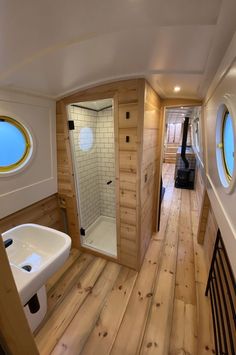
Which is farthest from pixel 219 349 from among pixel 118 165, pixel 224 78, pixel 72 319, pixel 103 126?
pixel 103 126

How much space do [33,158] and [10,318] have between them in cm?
141

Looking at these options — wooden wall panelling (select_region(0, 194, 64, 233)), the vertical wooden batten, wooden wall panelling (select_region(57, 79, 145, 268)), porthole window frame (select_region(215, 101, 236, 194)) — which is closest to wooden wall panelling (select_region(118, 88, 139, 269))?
wooden wall panelling (select_region(57, 79, 145, 268))

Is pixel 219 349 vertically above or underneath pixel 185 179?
underneath

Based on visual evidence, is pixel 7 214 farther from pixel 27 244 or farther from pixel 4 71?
pixel 4 71

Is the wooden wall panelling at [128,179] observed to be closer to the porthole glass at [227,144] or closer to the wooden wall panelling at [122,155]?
the wooden wall panelling at [122,155]

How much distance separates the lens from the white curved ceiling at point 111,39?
623 millimetres

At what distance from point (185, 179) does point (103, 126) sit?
3147 mm

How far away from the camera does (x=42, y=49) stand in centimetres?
87

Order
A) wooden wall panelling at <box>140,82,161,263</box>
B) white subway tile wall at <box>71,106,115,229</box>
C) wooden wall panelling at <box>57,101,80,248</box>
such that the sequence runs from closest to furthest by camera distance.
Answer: wooden wall panelling at <box>140,82,161,263</box>, wooden wall panelling at <box>57,101,80,248</box>, white subway tile wall at <box>71,106,115,229</box>

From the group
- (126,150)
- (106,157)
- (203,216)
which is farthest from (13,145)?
(203,216)

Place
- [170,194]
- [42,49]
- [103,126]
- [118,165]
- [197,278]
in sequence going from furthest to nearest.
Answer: [170,194] < [103,126] < [197,278] < [118,165] < [42,49]

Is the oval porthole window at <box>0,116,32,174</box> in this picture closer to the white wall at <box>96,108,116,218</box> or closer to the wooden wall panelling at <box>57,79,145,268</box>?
the wooden wall panelling at <box>57,79,145,268</box>

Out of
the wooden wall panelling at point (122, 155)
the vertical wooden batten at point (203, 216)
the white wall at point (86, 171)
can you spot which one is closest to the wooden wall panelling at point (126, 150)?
the wooden wall panelling at point (122, 155)

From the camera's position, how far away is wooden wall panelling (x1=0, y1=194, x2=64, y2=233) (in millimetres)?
1522
